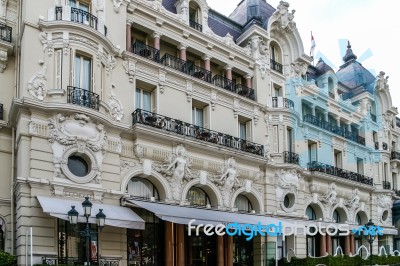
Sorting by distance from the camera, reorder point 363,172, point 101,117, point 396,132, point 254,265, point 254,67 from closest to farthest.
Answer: point 101,117
point 254,265
point 254,67
point 363,172
point 396,132

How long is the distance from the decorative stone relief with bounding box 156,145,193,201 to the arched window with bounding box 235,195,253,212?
4.55 meters

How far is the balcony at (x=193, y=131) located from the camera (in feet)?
70.8

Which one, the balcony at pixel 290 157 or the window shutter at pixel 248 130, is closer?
the window shutter at pixel 248 130

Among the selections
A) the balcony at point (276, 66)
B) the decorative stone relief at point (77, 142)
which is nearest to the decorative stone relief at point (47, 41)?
the decorative stone relief at point (77, 142)

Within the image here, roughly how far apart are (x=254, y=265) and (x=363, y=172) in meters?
15.1

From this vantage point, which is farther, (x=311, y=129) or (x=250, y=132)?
(x=311, y=129)

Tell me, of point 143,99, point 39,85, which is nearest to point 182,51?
point 143,99

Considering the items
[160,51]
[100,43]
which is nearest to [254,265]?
[160,51]

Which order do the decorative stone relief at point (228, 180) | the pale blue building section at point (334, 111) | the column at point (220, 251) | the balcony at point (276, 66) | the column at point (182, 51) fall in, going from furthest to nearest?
1. the pale blue building section at point (334, 111)
2. the balcony at point (276, 66)
3. the column at point (182, 51)
4. the decorative stone relief at point (228, 180)
5. the column at point (220, 251)

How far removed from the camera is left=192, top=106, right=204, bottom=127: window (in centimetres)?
2502

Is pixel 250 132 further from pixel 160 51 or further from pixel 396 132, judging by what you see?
pixel 396 132

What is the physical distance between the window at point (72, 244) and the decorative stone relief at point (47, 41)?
6628 millimetres

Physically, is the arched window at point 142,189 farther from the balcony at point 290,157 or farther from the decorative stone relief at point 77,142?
the balcony at point 290,157

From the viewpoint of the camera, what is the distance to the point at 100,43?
66.2 ft
